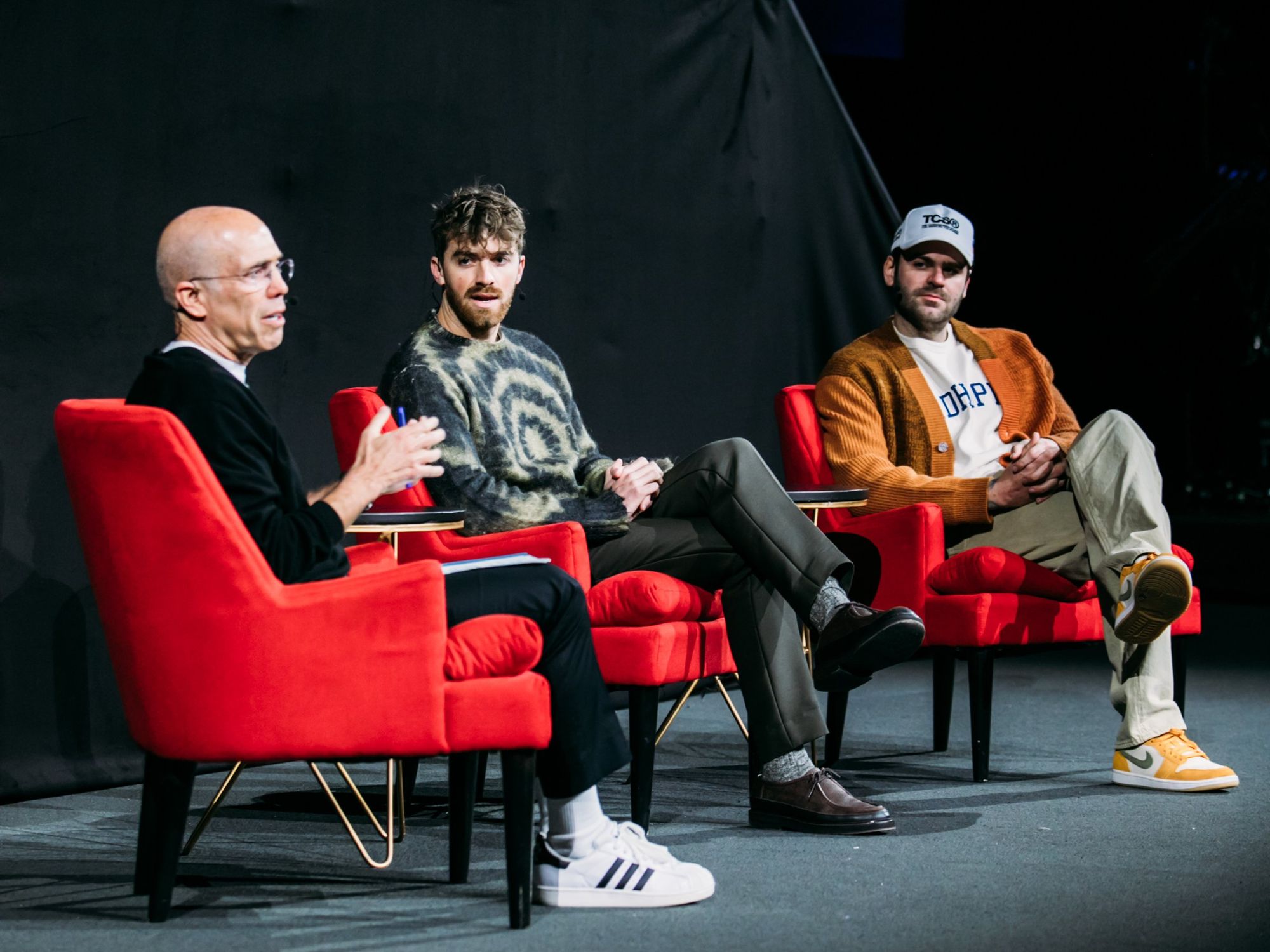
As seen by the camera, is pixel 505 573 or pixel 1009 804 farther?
pixel 1009 804

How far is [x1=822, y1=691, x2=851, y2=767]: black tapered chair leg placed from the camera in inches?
144

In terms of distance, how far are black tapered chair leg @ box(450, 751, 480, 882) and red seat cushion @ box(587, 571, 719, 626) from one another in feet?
1.53

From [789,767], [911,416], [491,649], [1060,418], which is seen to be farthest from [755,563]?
[1060,418]

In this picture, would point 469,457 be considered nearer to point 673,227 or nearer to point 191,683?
point 191,683

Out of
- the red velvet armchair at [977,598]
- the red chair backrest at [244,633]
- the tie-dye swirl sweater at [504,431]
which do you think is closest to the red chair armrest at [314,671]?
the red chair backrest at [244,633]

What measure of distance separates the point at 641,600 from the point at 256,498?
0.93m

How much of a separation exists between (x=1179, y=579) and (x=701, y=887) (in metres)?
1.30

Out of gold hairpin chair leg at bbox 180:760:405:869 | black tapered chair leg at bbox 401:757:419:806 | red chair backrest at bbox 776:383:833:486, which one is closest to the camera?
gold hairpin chair leg at bbox 180:760:405:869

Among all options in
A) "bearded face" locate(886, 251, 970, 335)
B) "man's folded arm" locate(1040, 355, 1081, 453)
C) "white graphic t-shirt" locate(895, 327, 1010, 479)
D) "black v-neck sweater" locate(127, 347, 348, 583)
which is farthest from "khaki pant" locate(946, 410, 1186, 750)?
"black v-neck sweater" locate(127, 347, 348, 583)

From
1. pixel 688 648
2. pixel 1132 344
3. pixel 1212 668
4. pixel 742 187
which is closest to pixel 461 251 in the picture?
pixel 688 648

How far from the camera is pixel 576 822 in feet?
7.64

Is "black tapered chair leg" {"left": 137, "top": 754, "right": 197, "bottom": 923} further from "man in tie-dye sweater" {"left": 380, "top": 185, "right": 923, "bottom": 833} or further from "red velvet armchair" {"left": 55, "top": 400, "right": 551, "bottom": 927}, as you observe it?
"man in tie-dye sweater" {"left": 380, "top": 185, "right": 923, "bottom": 833}

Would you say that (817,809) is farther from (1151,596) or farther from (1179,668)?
(1179,668)

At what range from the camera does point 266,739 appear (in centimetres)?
214
